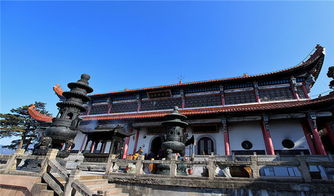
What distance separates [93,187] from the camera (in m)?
5.08

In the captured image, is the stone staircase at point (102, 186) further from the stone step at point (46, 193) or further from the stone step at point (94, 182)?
the stone step at point (46, 193)

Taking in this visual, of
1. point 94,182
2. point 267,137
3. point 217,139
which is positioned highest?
point 217,139

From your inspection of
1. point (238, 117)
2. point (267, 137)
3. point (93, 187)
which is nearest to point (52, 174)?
point (93, 187)

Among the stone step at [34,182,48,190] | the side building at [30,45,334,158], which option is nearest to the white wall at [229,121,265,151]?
the side building at [30,45,334,158]

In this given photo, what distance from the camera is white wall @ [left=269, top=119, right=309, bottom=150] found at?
9.19m

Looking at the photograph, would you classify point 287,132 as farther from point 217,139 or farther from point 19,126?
point 19,126

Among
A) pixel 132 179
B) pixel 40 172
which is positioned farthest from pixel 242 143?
pixel 40 172

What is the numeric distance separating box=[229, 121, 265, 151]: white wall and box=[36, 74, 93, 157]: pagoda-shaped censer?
30.7ft

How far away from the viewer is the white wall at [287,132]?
919 cm

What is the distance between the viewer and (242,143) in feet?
33.1

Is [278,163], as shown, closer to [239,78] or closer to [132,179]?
[132,179]

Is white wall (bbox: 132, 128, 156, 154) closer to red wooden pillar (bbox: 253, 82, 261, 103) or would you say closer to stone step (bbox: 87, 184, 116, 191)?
stone step (bbox: 87, 184, 116, 191)

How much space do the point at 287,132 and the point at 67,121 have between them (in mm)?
12410

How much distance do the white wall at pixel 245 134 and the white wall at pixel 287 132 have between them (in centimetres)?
78
